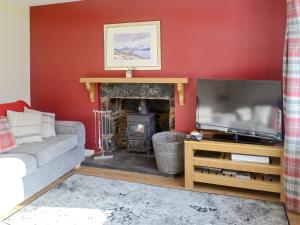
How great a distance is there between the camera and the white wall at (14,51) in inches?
155

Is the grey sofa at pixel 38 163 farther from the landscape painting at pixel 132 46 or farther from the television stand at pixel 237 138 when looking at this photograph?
the television stand at pixel 237 138

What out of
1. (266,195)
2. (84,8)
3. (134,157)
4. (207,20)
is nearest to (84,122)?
(134,157)

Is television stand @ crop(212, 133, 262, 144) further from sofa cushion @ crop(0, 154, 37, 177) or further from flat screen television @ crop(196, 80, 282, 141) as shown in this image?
sofa cushion @ crop(0, 154, 37, 177)

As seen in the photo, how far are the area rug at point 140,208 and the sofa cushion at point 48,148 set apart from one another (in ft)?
1.26

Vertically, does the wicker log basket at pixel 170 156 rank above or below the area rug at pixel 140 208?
above

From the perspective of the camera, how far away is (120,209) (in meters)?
2.65

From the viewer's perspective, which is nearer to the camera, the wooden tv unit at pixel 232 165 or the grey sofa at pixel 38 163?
the grey sofa at pixel 38 163

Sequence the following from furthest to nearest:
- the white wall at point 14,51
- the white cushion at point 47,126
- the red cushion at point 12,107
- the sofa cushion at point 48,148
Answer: the white wall at point 14,51 < the white cushion at point 47,126 < the red cushion at point 12,107 < the sofa cushion at point 48,148

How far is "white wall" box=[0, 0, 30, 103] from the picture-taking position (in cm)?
394

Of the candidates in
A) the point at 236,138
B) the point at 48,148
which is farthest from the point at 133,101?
the point at 236,138

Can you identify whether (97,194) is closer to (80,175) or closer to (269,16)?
(80,175)

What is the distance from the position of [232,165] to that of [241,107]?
629 mm

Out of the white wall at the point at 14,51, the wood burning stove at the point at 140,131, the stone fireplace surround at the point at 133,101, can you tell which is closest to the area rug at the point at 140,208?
the wood burning stove at the point at 140,131

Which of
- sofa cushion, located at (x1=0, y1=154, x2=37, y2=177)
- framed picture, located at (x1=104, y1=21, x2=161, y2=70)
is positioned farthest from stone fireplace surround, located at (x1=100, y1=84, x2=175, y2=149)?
sofa cushion, located at (x1=0, y1=154, x2=37, y2=177)
